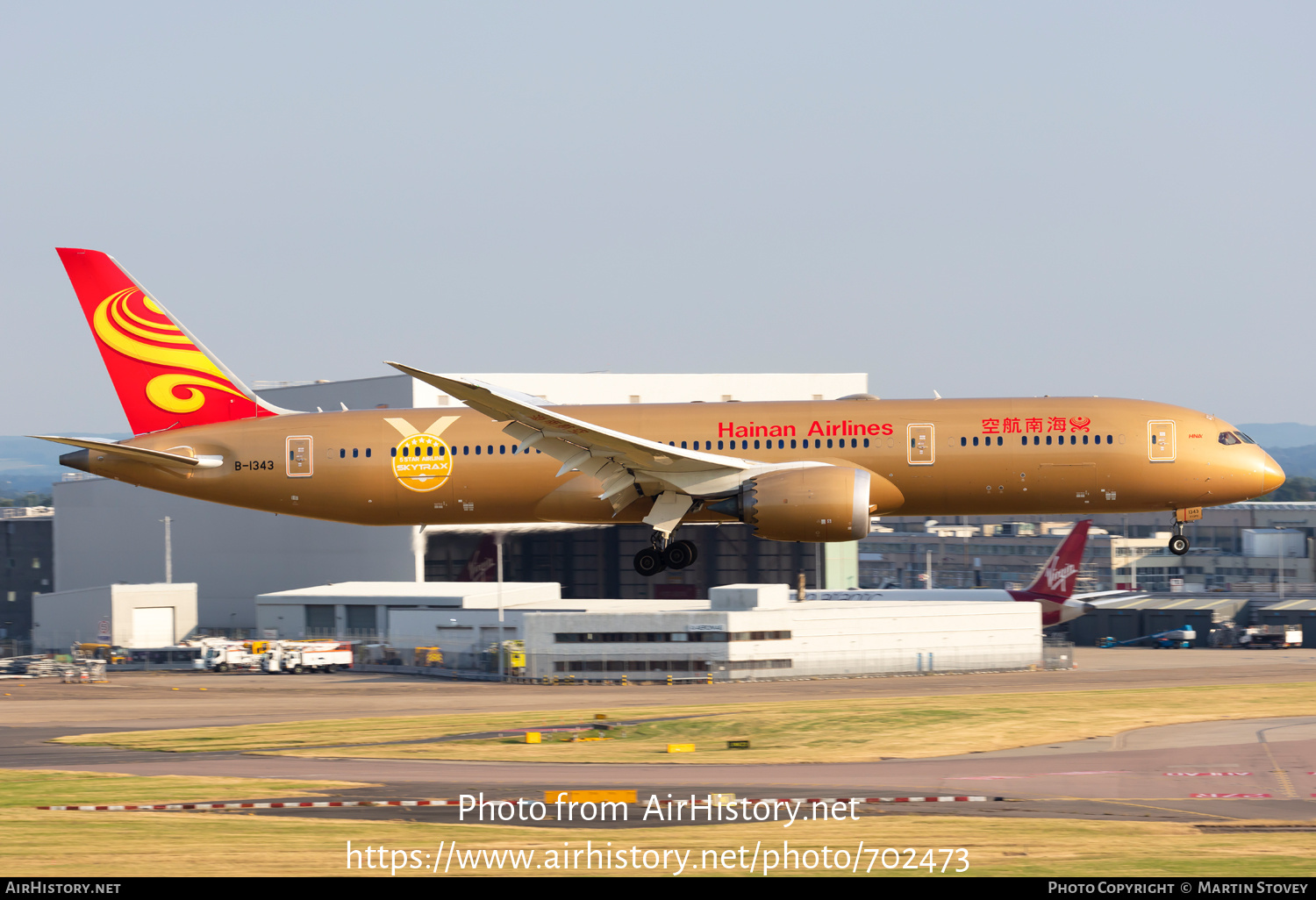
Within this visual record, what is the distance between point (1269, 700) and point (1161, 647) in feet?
135

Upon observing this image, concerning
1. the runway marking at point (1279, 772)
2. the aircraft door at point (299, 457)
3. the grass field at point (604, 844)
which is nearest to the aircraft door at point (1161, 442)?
the runway marking at point (1279, 772)

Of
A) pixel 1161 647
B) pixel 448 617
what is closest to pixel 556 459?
pixel 448 617

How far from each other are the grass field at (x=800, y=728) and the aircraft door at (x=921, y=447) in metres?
14.8

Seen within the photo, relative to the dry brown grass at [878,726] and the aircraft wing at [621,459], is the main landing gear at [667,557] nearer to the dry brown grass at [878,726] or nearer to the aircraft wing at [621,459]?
the aircraft wing at [621,459]

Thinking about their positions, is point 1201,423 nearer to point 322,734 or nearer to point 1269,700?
point 1269,700

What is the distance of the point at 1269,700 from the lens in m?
62.3

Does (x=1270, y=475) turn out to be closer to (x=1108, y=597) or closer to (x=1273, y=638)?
(x=1273, y=638)

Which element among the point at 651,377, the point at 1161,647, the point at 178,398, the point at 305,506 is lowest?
the point at 1161,647

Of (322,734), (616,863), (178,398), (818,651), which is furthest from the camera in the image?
(818,651)

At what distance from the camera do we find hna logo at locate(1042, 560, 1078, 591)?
88.3 m

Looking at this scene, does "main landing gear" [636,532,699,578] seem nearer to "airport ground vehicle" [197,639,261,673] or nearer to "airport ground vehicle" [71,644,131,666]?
"airport ground vehicle" [197,639,261,673]

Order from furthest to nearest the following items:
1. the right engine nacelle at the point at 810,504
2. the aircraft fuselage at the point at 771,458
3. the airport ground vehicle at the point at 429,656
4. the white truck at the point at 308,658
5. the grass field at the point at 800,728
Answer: the white truck at the point at 308,658
the airport ground vehicle at the point at 429,656
the grass field at the point at 800,728
the aircraft fuselage at the point at 771,458
the right engine nacelle at the point at 810,504

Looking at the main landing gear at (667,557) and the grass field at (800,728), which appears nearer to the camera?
the main landing gear at (667,557)

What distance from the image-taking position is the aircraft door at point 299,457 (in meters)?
40.3
